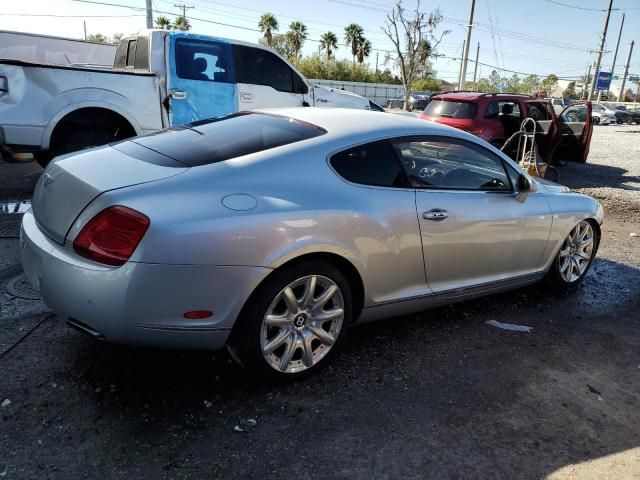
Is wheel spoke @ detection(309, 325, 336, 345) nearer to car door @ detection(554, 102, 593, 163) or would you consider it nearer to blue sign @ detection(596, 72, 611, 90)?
car door @ detection(554, 102, 593, 163)

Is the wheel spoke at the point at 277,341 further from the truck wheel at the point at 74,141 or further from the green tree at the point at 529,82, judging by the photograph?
the green tree at the point at 529,82

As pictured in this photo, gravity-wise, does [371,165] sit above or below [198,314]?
above

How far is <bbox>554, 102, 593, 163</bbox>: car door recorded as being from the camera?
11.3m

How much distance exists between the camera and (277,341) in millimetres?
2838

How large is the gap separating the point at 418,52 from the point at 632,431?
36606 millimetres

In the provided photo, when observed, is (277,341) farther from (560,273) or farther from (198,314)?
(560,273)

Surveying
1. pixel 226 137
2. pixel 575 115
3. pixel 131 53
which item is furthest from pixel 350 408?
pixel 575 115

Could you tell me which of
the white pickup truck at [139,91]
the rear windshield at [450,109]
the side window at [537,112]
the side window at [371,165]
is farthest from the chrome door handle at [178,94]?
the side window at [537,112]

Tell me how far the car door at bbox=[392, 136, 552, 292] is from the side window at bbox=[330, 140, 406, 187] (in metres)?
0.10

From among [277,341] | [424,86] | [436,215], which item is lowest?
[277,341]

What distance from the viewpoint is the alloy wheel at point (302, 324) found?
2.81 meters

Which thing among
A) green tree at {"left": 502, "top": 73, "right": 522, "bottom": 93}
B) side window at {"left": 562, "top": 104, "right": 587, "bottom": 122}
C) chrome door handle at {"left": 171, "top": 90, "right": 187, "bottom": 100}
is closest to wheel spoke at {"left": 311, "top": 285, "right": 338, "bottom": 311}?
chrome door handle at {"left": 171, "top": 90, "right": 187, "bottom": 100}

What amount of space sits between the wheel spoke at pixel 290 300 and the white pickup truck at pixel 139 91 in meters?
4.68

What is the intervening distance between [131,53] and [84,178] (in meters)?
5.99
